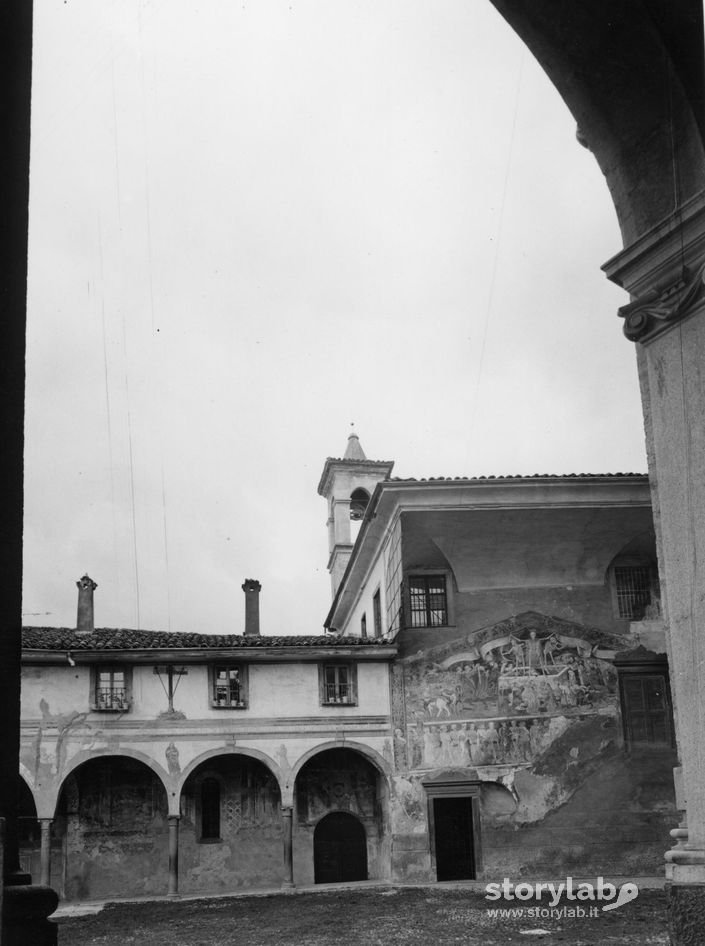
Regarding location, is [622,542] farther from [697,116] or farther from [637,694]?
[697,116]

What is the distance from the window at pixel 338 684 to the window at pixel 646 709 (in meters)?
5.50

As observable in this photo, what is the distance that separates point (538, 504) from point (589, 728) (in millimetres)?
4695

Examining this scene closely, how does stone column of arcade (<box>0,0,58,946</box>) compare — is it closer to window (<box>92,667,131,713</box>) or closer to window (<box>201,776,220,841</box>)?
window (<box>92,667,131,713</box>)

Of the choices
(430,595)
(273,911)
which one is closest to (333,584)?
(430,595)

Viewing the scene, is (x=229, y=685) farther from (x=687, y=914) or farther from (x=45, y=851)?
(x=687, y=914)

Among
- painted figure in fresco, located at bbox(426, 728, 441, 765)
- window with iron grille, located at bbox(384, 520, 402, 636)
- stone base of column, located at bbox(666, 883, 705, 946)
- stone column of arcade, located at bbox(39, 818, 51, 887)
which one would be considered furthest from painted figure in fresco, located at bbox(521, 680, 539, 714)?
stone base of column, located at bbox(666, 883, 705, 946)

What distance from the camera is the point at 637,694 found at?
2184 centimetres

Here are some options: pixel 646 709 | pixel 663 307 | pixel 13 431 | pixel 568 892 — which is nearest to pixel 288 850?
pixel 568 892

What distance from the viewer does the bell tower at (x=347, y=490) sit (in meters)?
35.1

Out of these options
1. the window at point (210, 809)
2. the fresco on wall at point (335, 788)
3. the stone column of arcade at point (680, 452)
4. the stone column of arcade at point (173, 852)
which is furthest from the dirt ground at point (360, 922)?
the stone column of arcade at point (680, 452)

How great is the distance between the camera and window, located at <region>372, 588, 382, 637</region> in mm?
25703

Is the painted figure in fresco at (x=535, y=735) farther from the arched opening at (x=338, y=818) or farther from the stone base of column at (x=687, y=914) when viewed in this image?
the stone base of column at (x=687, y=914)

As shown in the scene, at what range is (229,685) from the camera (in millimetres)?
22234

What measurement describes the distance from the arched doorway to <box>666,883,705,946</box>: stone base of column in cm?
2056
